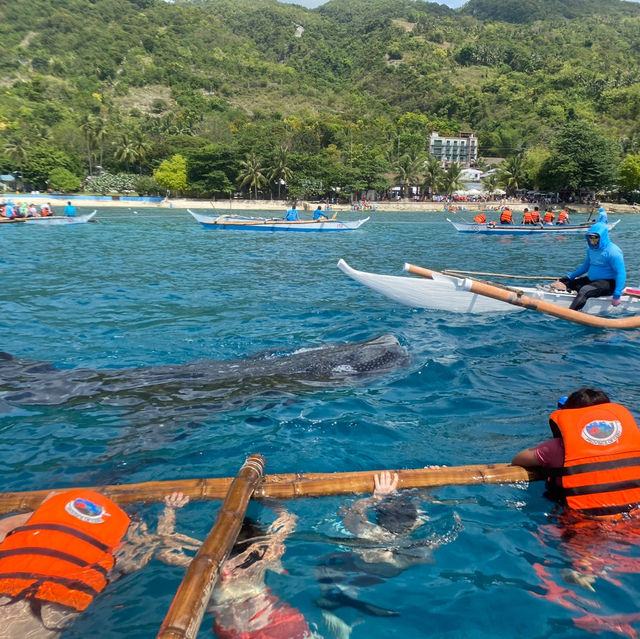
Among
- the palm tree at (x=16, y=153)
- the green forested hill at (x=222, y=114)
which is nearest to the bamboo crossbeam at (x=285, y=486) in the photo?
the green forested hill at (x=222, y=114)

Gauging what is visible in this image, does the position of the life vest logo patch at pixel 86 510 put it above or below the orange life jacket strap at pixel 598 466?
below

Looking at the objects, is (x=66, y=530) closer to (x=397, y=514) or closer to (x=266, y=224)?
(x=397, y=514)

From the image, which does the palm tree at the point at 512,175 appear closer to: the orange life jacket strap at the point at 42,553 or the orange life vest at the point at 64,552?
the orange life vest at the point at 64,552

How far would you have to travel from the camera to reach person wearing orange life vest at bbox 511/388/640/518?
3910 millimetres

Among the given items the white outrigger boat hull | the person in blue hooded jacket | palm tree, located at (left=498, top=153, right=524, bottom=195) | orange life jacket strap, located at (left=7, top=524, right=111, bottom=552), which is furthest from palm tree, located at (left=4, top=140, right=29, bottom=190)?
orange life jacket strap, located at (left=7, top=524, right=111, bottom=552)

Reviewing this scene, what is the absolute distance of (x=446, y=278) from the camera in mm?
11414

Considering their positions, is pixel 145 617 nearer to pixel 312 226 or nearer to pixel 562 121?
pixel 312 226

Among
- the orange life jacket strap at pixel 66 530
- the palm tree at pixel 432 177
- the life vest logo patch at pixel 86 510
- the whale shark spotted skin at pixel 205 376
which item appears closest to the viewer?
the orange life jacket strap at pixel 66 530

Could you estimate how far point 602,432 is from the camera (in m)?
3.93

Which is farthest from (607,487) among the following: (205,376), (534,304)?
(534,304)

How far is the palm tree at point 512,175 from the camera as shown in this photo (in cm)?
9931

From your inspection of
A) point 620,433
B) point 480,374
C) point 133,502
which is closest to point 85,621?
point 133,502

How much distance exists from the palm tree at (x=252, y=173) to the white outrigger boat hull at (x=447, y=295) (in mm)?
79760

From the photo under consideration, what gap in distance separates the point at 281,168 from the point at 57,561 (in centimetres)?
8996
